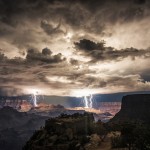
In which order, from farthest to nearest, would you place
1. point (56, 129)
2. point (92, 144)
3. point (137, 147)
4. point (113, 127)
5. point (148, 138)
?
point (113, 127), point (56, 129), point (92, 144), point (148, 138), point (137, 147)

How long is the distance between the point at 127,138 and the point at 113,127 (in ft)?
138

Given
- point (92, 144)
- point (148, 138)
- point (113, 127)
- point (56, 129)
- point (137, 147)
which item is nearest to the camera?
point (137, 147)

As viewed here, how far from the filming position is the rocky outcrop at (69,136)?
5202 inches

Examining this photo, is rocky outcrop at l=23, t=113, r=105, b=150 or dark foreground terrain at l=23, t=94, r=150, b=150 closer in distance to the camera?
dark foreground terrain at l=23, t=94, r=150, b=150

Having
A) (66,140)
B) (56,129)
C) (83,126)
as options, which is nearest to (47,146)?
(66,140)

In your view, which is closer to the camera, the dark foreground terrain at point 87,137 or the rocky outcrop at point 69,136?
the dark foreground terrain at point 87,137

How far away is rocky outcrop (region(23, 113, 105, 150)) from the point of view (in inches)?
5202

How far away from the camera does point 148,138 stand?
408ft

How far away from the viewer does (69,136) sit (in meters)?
145

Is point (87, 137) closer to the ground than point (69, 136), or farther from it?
closer to the ground

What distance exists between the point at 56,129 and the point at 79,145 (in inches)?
1149

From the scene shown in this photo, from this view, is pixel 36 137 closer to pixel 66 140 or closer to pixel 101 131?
pixel 66 140

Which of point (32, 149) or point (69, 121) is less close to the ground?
point (69, 121)

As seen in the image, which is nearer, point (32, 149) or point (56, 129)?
point (32, 149)
